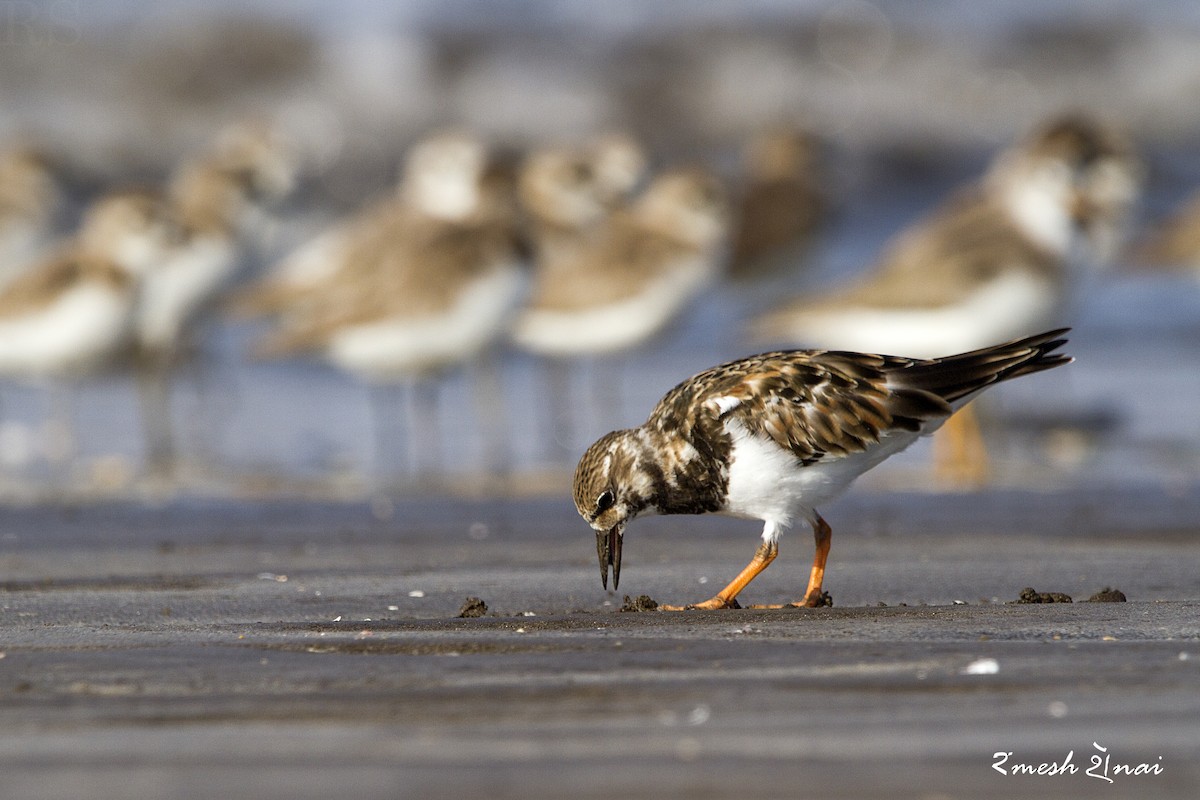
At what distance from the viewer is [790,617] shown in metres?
4.84

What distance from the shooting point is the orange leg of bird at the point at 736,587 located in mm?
5184

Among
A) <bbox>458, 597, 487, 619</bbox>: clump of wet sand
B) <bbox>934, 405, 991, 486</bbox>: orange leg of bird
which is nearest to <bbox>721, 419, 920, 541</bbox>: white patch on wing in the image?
<bbox>458, 597, 487, 619</bbox>: clump of wet sand

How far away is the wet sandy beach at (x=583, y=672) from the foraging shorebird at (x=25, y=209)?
10173mm

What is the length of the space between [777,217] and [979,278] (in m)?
6.13

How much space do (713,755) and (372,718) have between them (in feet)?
2.30

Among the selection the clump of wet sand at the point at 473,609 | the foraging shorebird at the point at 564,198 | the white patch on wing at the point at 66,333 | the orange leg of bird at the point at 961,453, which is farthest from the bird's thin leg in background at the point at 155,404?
the clump of wet sand at the point at 473,609

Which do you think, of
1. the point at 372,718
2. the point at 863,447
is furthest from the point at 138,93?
the point at 372,718

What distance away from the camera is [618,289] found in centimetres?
1195

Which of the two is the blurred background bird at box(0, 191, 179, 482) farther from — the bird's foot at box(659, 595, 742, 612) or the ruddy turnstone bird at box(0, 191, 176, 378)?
the bird's foot at box(659, 595, 742, 612)

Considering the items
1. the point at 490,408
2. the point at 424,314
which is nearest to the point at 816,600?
the point at 424,314

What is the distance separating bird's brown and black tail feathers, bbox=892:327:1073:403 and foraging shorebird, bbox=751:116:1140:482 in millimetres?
3955

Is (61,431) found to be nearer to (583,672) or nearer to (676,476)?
(676,476)

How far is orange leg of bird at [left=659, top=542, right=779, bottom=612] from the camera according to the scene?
204 inches

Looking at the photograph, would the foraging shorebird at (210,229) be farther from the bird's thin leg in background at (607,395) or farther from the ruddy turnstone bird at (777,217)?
the ruddy turnstone bird at (777,217)
